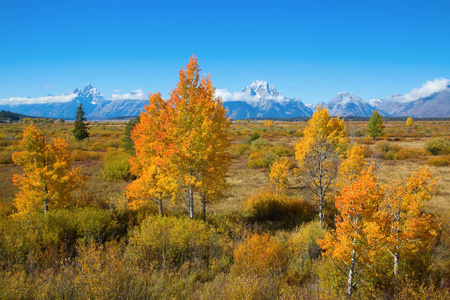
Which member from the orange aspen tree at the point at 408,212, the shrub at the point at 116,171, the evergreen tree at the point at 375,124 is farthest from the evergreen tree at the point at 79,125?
the evergreen tree at the point at 375,124

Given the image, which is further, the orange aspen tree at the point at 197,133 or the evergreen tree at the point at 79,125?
the evergreen tree at the point at 79,125

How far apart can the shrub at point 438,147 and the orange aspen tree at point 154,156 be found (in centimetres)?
4888

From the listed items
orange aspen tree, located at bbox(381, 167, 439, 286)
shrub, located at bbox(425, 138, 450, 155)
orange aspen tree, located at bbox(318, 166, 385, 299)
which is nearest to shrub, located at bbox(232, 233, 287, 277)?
orange aspen tree, located at bbox(318, 166, 385, 299)

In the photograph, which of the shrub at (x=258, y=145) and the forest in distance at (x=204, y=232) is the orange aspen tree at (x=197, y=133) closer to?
the forest in distance at (x=204, y=232)

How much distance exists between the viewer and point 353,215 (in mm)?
6508

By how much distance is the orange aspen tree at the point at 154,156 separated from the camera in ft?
37.6

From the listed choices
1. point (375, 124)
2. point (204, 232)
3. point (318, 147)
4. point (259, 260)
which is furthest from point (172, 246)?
point (375, 124)

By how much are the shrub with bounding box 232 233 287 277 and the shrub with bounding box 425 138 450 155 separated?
4708cm

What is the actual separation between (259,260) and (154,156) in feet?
23.9

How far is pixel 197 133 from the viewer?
1088 cm

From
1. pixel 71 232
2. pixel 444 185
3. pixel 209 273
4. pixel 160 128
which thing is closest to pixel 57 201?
pixel 71 232

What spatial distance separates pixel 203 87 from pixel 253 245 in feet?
25.9

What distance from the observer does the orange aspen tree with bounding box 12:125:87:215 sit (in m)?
11.3

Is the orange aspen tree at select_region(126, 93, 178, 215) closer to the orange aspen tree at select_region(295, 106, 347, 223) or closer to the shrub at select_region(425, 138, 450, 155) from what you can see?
the orange aspen tree at select_region(295, 106, 347, 223)
